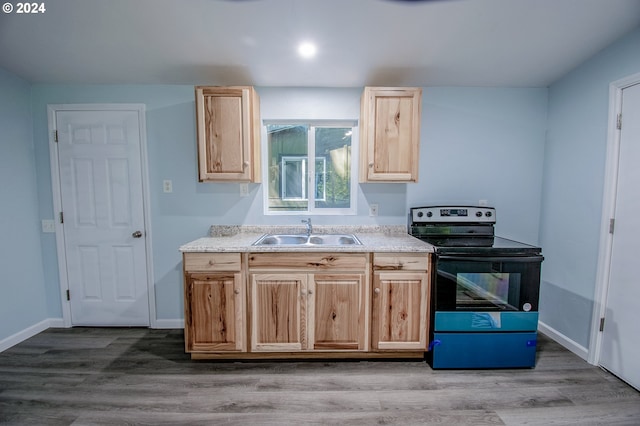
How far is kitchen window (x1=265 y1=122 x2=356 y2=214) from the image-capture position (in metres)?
2.50

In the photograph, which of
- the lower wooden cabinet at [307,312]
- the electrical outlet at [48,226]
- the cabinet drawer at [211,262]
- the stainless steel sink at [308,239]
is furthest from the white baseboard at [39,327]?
the stainless steel sink at [308,239]

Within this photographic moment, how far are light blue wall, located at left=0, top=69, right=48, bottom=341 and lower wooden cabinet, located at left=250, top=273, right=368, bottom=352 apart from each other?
2.13 m

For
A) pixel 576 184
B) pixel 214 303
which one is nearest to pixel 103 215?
pixel 214 303

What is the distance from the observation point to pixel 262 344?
1.93 meters

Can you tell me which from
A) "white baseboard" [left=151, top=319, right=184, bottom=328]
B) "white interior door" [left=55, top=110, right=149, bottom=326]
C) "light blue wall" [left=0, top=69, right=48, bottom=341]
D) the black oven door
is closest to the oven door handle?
the black oven door

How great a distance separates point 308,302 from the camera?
1.92m

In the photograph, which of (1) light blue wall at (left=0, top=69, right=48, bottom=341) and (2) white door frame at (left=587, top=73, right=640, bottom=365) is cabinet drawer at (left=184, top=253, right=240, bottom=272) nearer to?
(1) light blue wall at (left=0, top=69, right=48, bottom=341)

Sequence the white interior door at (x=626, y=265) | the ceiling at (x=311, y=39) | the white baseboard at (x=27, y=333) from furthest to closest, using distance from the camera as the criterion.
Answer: the white baseboard at (x=27, y=333)
the white interior door at (x=626, y=265)
the ceiling at (x=311, y=39)

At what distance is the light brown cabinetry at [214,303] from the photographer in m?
1.89

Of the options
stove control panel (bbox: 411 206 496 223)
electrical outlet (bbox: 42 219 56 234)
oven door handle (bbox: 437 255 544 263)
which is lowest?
oven door handle (bbox: 437 255 544 263)

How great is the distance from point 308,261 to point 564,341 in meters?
2.27

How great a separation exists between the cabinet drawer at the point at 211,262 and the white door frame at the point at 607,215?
266cm

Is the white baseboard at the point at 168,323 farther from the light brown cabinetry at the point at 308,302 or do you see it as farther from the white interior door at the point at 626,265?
the white interior door at the point at 626,265

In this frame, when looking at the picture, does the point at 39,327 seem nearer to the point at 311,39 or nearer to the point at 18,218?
the point at 18,218
